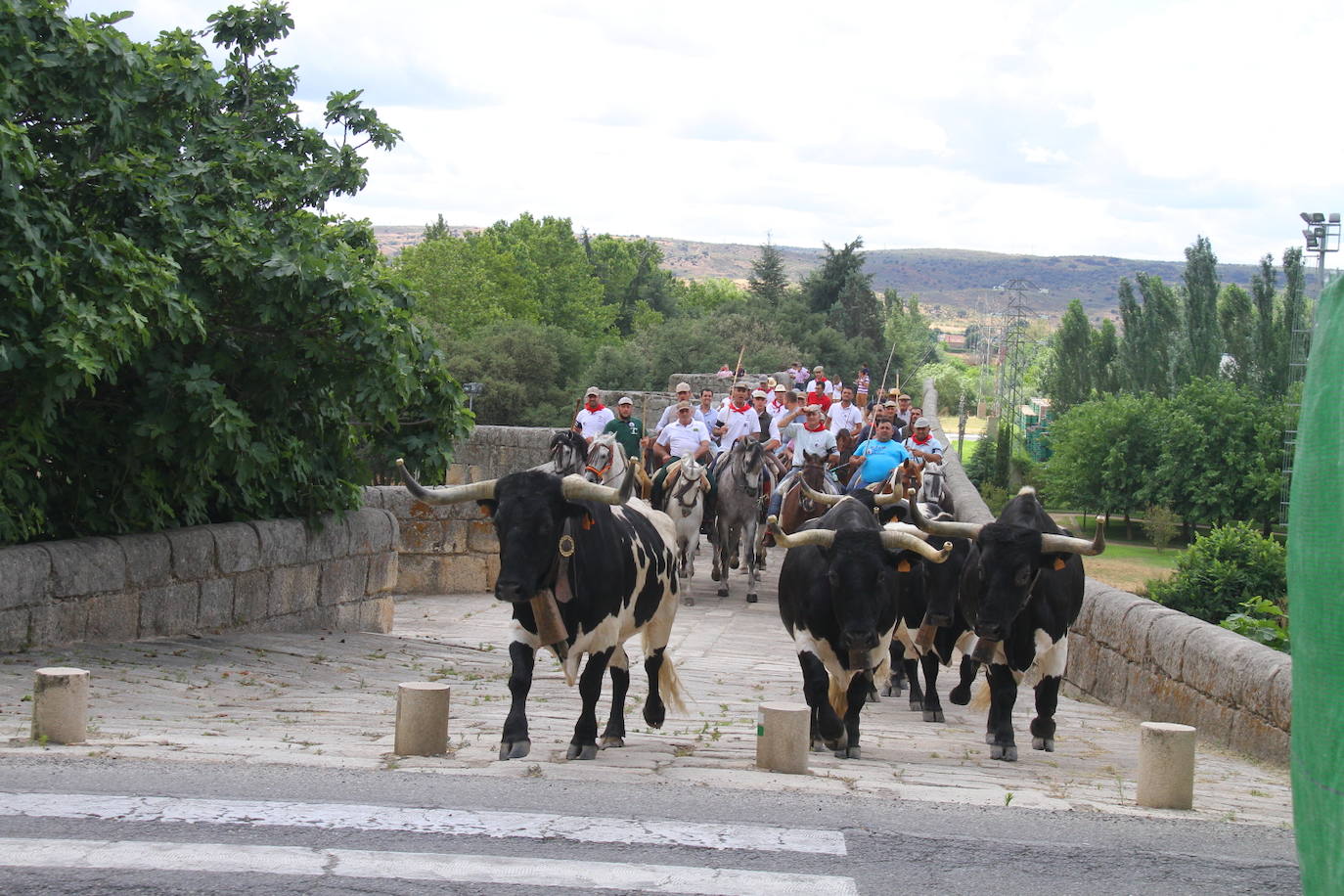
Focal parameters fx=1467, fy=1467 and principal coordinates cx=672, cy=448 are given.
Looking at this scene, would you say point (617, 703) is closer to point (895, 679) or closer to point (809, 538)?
point (809, 538)

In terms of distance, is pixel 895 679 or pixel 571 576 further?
pixel 895 679

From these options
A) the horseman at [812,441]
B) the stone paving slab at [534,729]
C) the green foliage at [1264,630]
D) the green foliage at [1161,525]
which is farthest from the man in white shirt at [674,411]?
the green foliage at [1161,525]

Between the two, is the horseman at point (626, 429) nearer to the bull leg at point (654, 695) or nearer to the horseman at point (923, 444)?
the horseman at point (923, 444)

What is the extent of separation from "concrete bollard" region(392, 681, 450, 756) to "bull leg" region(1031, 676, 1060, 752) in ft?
13.6

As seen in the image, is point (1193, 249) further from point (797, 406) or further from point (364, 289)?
point (364, 289)

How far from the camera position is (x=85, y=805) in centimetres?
620

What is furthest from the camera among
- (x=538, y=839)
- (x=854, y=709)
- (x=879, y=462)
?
(x=879, y=462)

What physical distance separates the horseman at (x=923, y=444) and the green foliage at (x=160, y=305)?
6245 mm

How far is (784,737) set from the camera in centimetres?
801

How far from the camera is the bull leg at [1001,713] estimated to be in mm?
9477

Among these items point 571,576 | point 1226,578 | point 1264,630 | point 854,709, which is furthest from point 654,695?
point 1226,578

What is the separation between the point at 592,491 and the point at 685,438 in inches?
488

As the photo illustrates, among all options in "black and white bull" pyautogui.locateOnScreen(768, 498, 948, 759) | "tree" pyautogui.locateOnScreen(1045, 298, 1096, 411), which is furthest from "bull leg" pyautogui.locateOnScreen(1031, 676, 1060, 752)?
"tree" pyautogui.locateOnScreen(1045, 298, 1096, 411)

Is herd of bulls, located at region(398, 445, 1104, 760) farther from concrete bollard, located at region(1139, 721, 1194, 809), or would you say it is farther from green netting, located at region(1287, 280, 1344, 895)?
green netting, located at region(1287, 280, 1344, 895)
